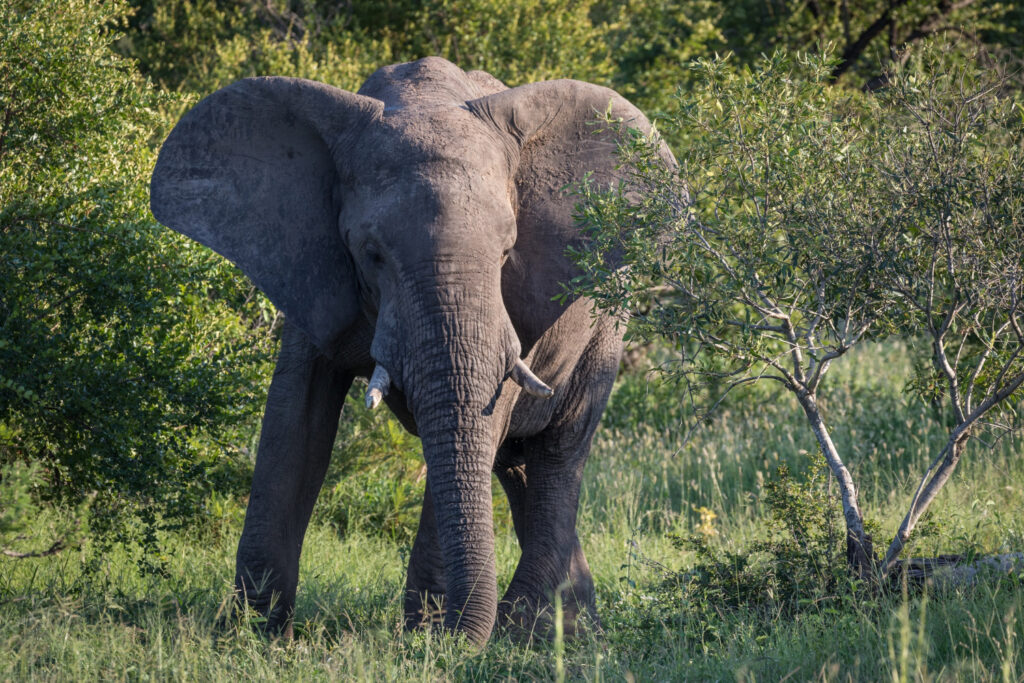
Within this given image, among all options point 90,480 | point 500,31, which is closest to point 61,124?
point 90,480

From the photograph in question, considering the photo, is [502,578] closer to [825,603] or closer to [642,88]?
[825,603]

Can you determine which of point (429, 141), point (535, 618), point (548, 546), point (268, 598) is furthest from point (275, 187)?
point (535, 618)

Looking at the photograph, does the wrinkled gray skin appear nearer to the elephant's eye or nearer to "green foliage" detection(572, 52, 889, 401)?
the elephant's eye

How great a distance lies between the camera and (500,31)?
14.4 metres

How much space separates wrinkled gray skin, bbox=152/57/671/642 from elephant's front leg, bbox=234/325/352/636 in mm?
10

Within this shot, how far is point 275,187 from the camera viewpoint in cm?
610

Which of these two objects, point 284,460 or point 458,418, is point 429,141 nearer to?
point 458,418

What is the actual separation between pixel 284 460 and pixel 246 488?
2.81 m

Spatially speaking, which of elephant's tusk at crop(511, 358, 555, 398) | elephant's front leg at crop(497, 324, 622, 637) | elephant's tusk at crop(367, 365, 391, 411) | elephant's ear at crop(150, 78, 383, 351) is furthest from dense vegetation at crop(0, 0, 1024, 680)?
elephant's tusk at crop(511, 358, 555, 398)

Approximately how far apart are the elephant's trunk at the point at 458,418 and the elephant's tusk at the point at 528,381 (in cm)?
19

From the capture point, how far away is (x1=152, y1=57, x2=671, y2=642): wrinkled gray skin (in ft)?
17.4

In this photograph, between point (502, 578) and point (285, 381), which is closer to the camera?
point (285, 381)

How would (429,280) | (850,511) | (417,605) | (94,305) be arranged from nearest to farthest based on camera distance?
(429,280)
(850,511)
(94,305)
(417,605)

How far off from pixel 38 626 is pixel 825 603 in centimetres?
378
